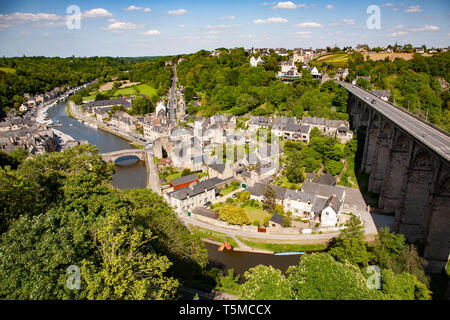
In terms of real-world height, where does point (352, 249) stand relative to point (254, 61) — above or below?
below

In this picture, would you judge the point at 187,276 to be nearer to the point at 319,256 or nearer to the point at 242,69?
the point at 319,256

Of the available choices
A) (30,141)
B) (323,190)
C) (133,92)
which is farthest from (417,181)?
(133,92)

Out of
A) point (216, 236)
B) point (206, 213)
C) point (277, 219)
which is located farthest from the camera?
point (206, 213)

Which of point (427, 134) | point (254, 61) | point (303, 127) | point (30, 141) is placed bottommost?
point (30, 141)

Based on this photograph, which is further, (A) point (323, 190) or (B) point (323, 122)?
(B) point (323, 122)

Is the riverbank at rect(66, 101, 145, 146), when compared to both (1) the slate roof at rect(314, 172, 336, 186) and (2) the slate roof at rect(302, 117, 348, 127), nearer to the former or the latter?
(2) the slate roof at rect(302, 117, 348, 127)

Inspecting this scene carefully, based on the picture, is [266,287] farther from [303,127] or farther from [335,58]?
[335,58]

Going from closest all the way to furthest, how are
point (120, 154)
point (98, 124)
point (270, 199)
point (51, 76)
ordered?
point (270, 199), point (120, 154), point (98, 124), point (51, 76)

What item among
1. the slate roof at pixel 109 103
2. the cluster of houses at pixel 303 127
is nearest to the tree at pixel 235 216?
the cluster of houses at pixel 303 127
